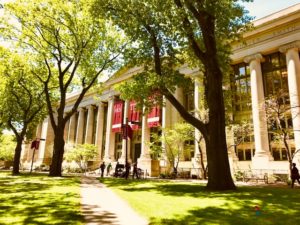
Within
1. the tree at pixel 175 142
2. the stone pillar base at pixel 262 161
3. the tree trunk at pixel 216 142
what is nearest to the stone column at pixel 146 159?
the tree at pixel 175 142

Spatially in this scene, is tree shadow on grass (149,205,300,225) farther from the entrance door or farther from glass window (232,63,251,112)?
the entrance door

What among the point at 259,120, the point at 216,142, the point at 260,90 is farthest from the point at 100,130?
the point at 216,142

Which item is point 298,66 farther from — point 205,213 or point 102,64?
point 205,213

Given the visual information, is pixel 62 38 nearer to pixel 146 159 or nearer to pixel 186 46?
pixel 186 46

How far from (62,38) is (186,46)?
44.3 ft

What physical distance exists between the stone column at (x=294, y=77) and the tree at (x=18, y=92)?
26.7m

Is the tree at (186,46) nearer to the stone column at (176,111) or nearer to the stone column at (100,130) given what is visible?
the stone column at (176,111)

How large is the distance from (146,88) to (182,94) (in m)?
22.1

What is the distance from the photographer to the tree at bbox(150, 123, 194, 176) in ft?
94.3

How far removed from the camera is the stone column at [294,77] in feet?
78.7

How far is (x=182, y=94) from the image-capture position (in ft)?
123

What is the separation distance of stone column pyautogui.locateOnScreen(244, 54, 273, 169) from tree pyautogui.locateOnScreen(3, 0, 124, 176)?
15.0 meters

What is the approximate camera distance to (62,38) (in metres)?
25.3

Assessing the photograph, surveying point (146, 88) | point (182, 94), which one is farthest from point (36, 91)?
point (146, 88)
